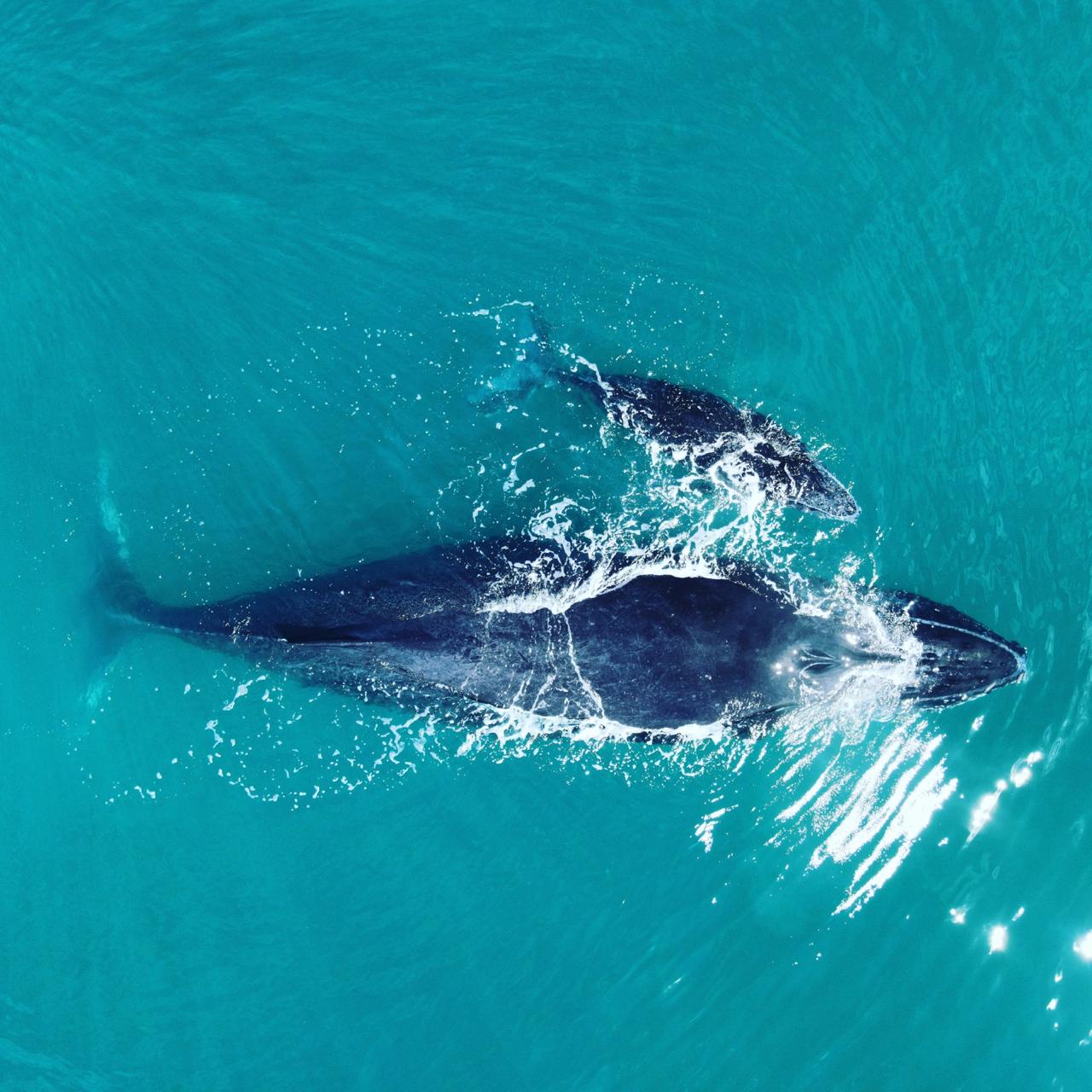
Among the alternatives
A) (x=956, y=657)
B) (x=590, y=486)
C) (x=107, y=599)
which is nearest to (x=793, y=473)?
(x=590, y=486)

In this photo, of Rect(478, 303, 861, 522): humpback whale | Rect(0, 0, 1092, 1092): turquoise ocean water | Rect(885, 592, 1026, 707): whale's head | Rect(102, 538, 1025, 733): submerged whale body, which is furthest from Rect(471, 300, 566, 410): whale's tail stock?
Rect(885, 592, 1026, 707): whale's head

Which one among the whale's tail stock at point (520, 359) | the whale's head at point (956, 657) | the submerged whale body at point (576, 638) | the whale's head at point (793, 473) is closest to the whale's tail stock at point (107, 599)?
the submerged whale body at point (576, 638)

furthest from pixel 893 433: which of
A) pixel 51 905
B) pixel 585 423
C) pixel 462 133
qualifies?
pixel 51 905

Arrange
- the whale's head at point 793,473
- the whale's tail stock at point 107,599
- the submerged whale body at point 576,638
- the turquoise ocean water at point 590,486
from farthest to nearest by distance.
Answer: the turquoise ocean water at point 590,486, the whale's tail stock at point 107,599, the whale's head at point 793,473, the submerged whale body at point 576,638

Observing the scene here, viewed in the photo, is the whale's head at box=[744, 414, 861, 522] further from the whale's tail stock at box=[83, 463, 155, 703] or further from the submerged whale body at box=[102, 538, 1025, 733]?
the whale's tail stock at box=[83, 463, 155, 703]

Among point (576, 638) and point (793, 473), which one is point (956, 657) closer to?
point (793, 473)

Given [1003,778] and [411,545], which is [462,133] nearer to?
[411,545]

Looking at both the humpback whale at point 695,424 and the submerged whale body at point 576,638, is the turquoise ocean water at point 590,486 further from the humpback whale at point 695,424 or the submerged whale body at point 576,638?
the submerged whale body at point 576,638
